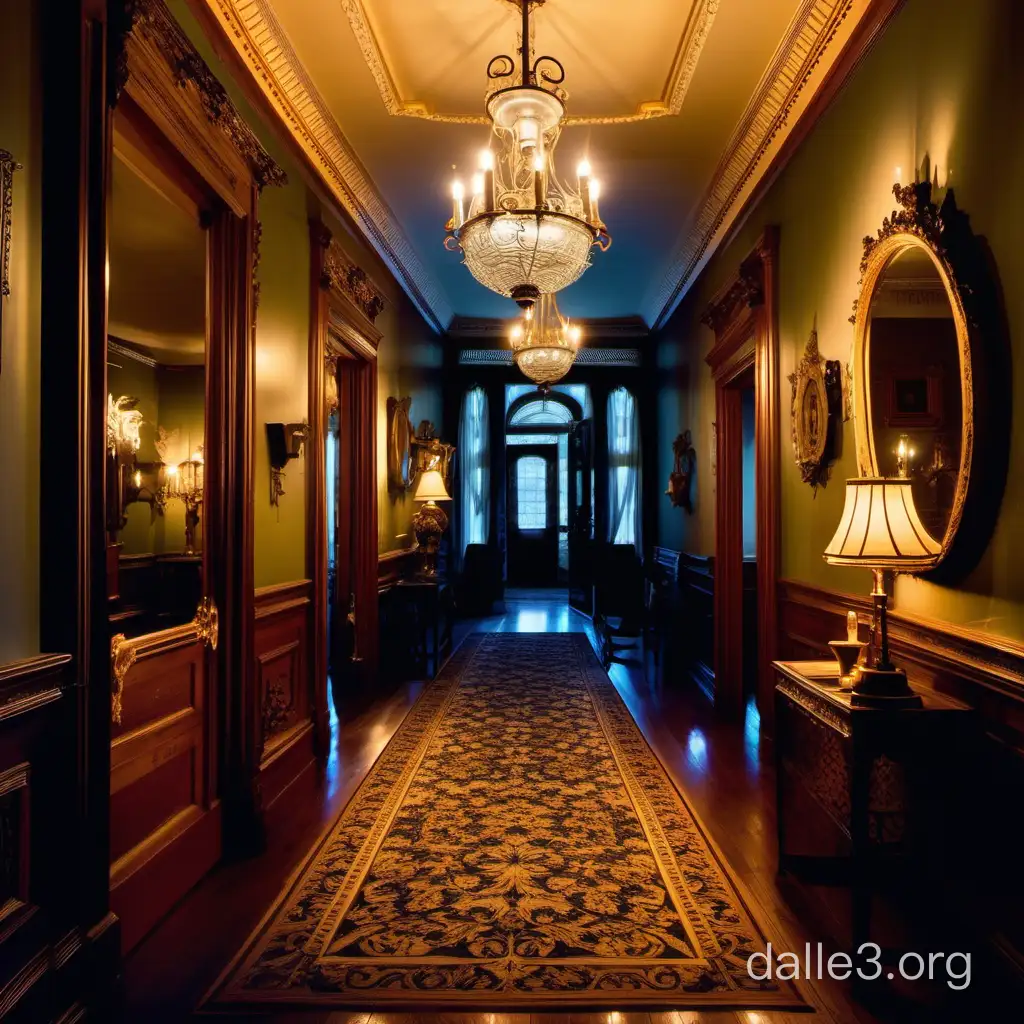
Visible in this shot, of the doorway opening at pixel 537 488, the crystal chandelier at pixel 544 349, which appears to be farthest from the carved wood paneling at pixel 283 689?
the doorway opening at pixel 537 488

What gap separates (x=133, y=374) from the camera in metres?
2.36

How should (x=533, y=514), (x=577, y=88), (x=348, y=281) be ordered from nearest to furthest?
(x=577, y=88) → (x=348, y=281) → (x=533, y=514)

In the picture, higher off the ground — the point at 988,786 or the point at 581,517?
the point at 581,517

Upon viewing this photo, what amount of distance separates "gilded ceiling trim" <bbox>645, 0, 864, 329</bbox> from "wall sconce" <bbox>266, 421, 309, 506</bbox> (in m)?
2.87

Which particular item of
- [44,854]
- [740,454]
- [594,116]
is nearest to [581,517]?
[740,454]

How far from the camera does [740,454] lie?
5.58 m

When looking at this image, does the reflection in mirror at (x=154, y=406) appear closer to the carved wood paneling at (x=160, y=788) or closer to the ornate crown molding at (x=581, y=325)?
the carved wood paneling at (x=160, y=788)

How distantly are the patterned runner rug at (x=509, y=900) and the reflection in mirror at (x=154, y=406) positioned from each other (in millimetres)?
1116

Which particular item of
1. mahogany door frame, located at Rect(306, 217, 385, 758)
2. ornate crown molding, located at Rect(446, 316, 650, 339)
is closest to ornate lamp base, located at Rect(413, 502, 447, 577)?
mahogany door frame, located at Rect(306, 217, 385, 758)

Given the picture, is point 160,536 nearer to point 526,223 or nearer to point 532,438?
point 526,223

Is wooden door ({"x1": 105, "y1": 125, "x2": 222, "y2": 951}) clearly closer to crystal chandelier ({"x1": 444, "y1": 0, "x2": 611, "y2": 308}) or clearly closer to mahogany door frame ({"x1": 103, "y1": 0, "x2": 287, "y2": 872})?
mahogany door frame ({"x1": 103, "y1": 0, "x2": 287, "y2": 872})

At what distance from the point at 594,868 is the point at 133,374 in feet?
7.73

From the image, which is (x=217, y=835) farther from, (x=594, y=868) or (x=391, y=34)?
(x=391, y=34)

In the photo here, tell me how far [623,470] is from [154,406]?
7.57m
